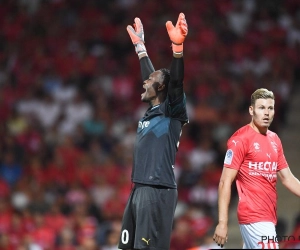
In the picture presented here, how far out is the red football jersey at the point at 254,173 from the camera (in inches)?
259

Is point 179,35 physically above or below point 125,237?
above

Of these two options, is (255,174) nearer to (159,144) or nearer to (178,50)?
(159,144)

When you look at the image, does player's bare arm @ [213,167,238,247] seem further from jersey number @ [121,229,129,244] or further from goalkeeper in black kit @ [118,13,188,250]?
jersey number @ [121,229,129,244]

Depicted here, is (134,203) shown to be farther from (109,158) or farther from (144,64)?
(109,158)

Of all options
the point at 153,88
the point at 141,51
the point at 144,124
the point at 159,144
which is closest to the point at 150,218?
the point at 159,144

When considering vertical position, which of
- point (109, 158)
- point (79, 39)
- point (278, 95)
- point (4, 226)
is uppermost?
point (79, 39)

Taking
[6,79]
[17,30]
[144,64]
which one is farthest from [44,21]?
[144,64]

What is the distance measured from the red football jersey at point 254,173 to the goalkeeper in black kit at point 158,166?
0.56m

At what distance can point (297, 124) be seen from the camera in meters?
14.1

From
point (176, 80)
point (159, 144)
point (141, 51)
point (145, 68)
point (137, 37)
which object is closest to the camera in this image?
point (176, 80)

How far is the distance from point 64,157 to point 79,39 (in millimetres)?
3514

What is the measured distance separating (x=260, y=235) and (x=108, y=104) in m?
8.34

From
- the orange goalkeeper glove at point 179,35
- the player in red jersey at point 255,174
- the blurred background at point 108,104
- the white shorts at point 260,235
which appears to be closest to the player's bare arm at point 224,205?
the player in red jersey at point 255,174

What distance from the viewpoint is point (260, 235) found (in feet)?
21.4
